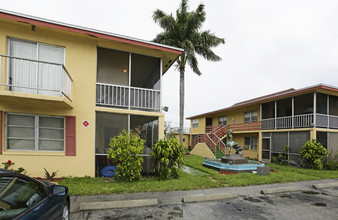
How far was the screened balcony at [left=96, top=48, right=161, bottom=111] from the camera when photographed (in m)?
7.88

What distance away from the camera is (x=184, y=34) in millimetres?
16594

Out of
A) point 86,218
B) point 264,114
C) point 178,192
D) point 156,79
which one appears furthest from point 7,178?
point 264,114

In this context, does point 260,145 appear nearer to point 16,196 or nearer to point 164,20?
point 164,20

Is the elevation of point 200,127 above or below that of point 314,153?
above

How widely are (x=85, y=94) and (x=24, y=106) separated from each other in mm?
2160

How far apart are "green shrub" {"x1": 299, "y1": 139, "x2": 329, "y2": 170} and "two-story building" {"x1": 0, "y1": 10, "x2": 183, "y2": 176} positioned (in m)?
9.58

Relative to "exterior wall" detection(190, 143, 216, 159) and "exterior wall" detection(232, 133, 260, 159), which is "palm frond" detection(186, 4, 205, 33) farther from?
"exterior wall" detection(232, 133, 260, 159)

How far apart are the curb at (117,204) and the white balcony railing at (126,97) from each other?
165 inches

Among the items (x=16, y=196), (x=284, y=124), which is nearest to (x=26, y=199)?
(x=16, y=196)

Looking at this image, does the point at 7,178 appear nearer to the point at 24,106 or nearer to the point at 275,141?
the point at 24,106

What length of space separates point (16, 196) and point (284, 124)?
16.1 metres

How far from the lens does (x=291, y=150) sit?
41.8ft

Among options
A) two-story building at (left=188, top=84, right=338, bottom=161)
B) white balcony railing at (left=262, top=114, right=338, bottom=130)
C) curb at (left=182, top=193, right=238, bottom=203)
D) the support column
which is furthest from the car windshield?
the support column

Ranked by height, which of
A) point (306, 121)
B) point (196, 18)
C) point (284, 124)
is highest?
point (196, 18)
